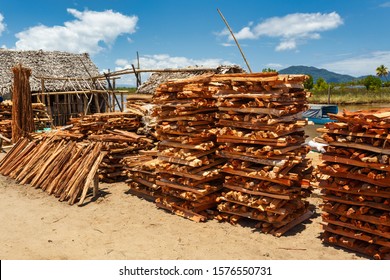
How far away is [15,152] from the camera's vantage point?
483 inches

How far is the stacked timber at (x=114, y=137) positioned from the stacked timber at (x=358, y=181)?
19.5 feet

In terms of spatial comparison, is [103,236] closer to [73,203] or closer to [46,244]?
[46,244]

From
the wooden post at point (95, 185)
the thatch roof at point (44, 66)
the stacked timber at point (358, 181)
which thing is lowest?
the wooden post at point (95, 185)

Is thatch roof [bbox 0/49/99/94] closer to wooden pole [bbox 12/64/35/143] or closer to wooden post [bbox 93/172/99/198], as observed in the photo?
wooden pole [bbox 12/64/35/143]

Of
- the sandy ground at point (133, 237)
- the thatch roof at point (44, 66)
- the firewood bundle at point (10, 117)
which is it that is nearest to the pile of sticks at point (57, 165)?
the sandy ground at point (133, 237)

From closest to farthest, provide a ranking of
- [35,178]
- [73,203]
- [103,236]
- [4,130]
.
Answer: [103,236]
[73,203]
[35,178]
[4,130]

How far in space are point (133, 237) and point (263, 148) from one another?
10.2 feet

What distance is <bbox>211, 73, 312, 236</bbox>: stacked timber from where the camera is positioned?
21.5 feet

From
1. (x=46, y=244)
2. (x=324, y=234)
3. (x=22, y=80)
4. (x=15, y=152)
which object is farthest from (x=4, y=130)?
(x=324, y=234)

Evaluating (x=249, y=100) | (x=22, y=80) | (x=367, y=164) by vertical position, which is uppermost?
(x=22, y=80)

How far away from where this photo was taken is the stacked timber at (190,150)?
24.8ft

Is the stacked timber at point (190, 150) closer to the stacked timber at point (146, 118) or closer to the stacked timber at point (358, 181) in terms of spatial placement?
the stacked timber at point (358, 181)

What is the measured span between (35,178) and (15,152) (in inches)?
95.1

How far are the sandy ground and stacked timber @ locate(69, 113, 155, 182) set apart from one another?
2009 millimetres
